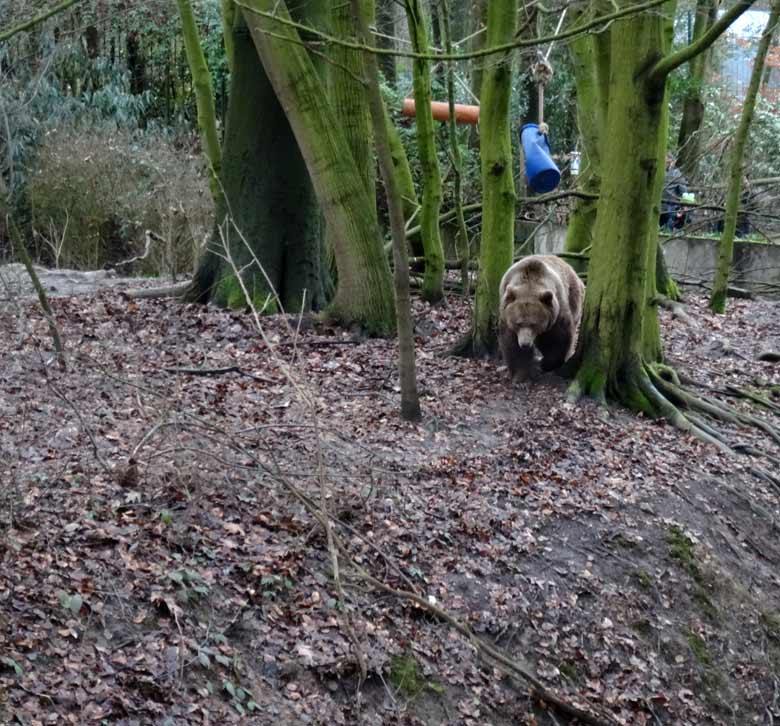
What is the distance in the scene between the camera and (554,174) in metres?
12.2

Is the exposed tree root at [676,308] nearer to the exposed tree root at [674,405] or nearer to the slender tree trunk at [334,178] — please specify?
the exposed tree root at [674,405]

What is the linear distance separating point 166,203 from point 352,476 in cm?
867

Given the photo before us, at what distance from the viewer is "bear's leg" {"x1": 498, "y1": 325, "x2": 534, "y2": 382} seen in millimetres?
9953

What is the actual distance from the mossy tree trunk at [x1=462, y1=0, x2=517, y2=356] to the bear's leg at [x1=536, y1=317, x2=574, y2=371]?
0.64 m

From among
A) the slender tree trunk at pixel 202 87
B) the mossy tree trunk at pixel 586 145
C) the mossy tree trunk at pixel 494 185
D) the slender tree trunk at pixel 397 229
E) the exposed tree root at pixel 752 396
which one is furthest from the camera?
the mossy tree trunk at pixel 586 145

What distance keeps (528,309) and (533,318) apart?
0.11 m

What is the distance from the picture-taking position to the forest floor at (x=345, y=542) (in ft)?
17.2

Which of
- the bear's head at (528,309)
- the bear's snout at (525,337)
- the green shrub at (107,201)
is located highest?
the green shrub at (107,201)

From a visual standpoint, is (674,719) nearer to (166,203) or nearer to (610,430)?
(610,430)

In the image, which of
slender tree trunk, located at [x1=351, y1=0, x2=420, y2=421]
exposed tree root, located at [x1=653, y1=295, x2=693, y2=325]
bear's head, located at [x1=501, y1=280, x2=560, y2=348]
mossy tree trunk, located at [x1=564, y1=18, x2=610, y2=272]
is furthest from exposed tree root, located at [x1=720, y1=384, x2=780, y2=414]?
slender tree trunk, located at [x1=351, y1=0, x2=420, y2=421]

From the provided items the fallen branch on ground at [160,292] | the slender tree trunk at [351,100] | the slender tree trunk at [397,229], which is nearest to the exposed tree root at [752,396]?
the slender tree trunk at [397,229]

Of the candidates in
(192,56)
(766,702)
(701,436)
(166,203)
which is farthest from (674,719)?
(166,203)

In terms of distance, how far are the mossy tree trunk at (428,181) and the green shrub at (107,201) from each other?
3744mm

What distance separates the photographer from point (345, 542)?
6512 millimetres
